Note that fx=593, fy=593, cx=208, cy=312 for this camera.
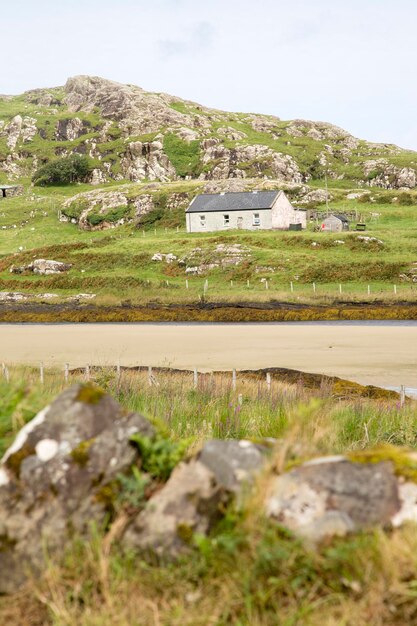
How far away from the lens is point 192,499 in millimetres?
4051

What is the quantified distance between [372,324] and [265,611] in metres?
42.6

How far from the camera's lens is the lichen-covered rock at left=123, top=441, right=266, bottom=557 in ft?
13.0

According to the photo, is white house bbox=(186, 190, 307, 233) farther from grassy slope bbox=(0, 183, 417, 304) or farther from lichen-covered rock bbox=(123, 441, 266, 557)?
lichen-covered rock bbox=(123, 441, 266, 557)

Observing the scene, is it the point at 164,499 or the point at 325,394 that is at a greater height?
the point at 164,499

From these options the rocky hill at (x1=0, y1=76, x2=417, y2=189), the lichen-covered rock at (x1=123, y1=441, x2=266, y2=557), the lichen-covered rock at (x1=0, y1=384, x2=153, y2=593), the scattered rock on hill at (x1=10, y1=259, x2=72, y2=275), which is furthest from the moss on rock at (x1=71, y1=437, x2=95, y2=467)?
the rocky hill at (x1=0, y1=76, x2=417, y2=189)

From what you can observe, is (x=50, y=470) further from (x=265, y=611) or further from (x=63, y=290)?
(x=63, y=290)

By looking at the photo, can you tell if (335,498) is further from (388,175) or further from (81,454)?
(388,175)

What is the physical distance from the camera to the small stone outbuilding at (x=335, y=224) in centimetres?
8988

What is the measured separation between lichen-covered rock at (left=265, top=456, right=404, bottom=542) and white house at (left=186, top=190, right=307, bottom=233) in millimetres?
89488

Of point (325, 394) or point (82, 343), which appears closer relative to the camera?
point (325, 394)

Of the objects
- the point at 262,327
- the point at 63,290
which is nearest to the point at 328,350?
the point at 262,327

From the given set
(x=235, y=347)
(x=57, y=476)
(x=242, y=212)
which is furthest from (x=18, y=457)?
(x=242, y=212)

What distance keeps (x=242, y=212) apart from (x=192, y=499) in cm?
9123

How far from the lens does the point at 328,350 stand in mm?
31328
